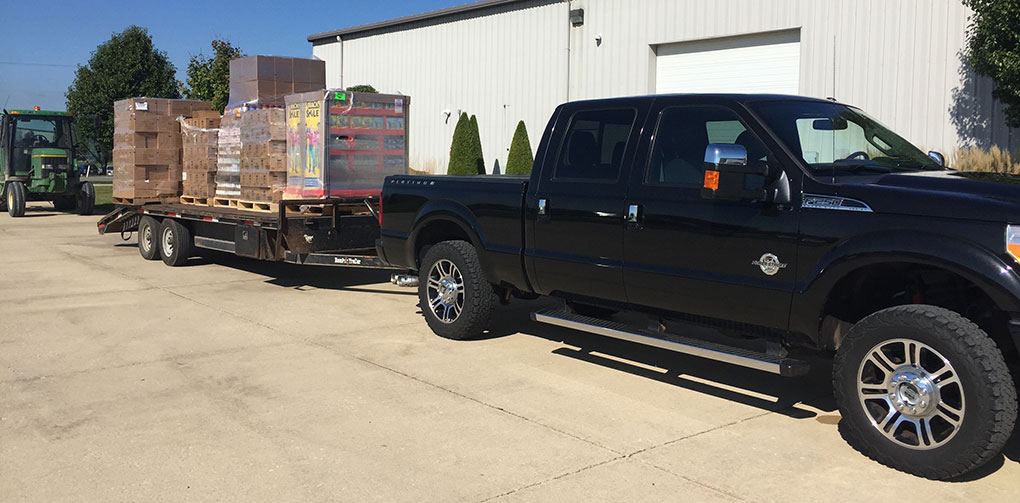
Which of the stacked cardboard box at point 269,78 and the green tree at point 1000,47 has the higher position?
the green tree at point 1000,47

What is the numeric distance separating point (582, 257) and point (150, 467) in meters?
3.27

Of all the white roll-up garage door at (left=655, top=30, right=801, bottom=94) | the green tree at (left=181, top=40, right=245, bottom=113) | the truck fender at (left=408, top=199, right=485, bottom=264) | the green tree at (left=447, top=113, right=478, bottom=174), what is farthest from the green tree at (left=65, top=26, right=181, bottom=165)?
the truck fender at (left=408, top=199, right=485, bottom=264)

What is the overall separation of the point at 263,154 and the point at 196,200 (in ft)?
7.97

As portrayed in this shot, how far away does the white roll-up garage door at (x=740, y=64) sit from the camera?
18.2 meters

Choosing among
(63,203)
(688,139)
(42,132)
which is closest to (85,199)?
(63,203)

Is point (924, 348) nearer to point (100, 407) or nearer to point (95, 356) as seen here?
point (100, 407)

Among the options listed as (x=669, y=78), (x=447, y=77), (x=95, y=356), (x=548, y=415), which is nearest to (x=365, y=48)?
(x=447, y=77)

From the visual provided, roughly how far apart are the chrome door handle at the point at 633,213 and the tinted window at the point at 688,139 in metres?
0.20

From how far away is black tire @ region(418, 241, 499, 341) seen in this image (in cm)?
761

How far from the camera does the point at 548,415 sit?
228 inches

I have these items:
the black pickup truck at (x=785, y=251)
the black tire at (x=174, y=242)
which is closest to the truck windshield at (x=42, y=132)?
the black tire at (x=174, y=242)

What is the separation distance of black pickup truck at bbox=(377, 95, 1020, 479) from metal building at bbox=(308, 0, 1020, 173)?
33.5 ft

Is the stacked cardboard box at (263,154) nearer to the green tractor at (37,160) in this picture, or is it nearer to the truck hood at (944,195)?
the truck hood at (944,195)

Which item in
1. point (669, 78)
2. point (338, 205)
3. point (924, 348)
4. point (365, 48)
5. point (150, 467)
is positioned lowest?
point (150, 467)
